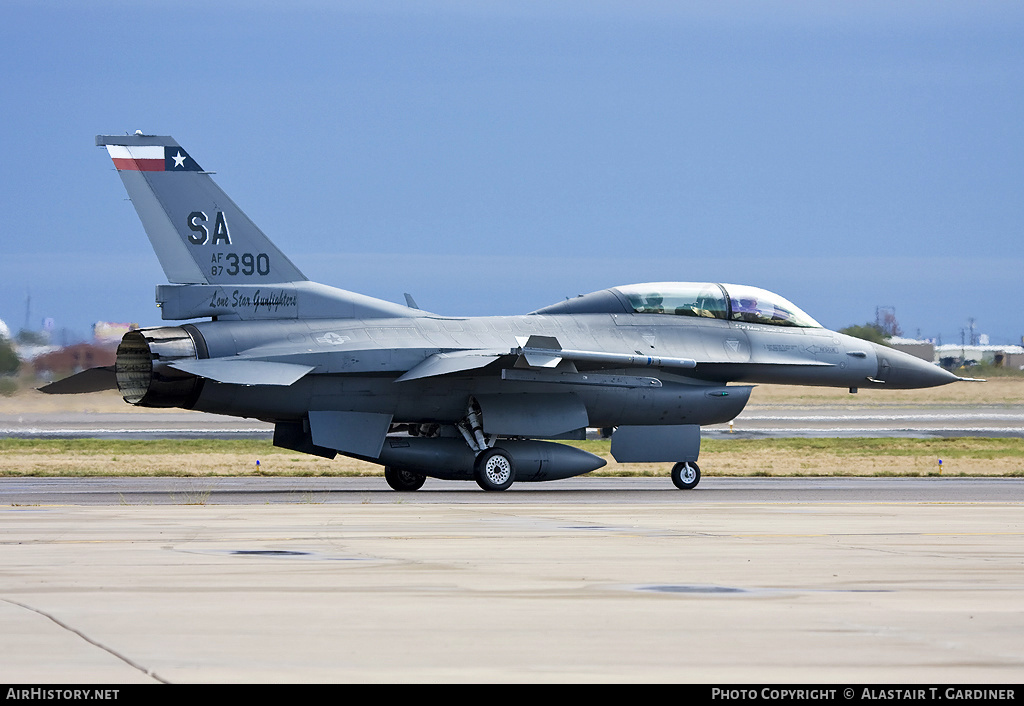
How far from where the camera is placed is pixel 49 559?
11008 millimetres

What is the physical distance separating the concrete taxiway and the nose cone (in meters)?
8.42

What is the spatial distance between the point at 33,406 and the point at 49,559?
25.1 meters

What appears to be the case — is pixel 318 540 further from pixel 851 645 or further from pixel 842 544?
pixel 851 645

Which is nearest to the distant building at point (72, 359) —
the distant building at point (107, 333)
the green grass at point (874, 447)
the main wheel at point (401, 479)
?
the distant building at point (107, 333)

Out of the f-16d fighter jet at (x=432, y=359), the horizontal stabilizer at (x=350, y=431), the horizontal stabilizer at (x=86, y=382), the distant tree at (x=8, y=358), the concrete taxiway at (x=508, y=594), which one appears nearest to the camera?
the concrete taxiway at (x=508, y=594)

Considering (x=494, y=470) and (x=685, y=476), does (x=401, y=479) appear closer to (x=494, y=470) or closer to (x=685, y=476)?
(x=494, y=470)

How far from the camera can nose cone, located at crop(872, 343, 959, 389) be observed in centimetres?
2578

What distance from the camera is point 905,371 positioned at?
25.8 m

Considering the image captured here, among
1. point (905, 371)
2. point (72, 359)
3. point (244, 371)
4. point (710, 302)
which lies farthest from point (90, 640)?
point (905, 371)

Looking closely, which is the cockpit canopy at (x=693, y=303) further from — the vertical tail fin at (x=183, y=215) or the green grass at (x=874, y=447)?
the green grass at (x=874, y=447)

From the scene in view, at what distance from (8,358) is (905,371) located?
20.3 m

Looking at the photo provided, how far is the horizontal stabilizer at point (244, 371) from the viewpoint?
66.3ft

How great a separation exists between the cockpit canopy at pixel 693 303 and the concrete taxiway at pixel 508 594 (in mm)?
7568
